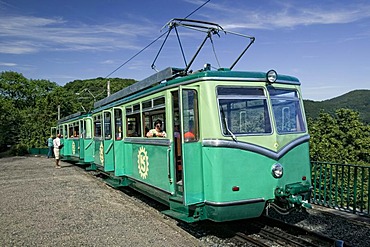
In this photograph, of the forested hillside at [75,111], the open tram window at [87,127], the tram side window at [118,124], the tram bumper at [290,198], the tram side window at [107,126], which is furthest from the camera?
the forested hillside at [75,111]

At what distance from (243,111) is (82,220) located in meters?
4.43

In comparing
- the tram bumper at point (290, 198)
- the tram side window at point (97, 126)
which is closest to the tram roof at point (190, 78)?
the tram bumper at point (290, 198)

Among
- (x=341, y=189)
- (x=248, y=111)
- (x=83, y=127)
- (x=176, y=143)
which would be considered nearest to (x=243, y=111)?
(x=248, y=111)

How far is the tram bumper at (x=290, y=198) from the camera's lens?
600cm

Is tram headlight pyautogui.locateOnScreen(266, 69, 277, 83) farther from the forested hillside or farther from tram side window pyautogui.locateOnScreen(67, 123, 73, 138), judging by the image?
tram side window pyautogui.locateOnScreen(67, 123, 73, 138)

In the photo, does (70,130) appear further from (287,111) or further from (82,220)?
(287,111)

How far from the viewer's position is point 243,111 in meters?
6.16

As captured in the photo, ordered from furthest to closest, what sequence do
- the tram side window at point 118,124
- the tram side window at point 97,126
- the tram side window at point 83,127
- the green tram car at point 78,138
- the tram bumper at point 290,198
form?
the tram side window at point 83,127, the green tram car at point 78,138, the tram side window at point 97,126, the tram side window at point 118,124, the tram bumper at point 290,198

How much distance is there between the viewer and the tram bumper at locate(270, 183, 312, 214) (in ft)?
19.7

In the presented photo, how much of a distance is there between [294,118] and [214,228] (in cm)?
257

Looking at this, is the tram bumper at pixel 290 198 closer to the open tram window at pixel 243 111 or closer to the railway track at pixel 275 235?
the railway track at pixel 275 235

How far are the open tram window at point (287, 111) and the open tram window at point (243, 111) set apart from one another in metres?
0.24

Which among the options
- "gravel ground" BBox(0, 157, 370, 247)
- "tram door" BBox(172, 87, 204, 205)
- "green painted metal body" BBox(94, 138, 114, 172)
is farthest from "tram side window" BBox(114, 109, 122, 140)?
"tram door" BBox(172, 87, 204, 205)

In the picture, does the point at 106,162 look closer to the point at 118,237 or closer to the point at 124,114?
the point at 124,114
